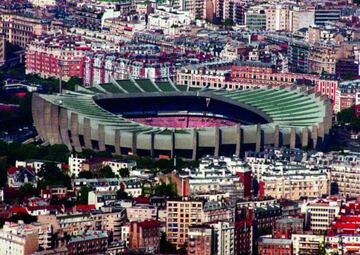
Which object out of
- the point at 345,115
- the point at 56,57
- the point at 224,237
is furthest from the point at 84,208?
the point at 56,57

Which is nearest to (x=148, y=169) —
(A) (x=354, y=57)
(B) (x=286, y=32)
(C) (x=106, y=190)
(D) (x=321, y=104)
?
(C) (x=106, y=190)

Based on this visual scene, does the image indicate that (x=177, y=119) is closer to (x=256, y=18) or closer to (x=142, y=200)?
(x=142, y=200)

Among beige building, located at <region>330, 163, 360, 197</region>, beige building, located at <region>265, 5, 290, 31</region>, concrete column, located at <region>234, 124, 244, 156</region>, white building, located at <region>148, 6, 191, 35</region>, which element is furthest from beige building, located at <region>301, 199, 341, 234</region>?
beige building, located at <region>265, 5, 290, 31</region>

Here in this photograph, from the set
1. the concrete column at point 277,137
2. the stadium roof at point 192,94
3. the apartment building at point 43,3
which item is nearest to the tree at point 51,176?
the stadium roof at point 192,94

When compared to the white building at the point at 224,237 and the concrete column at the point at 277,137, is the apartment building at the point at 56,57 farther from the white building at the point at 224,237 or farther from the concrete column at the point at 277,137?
the white building at the point at 224,237

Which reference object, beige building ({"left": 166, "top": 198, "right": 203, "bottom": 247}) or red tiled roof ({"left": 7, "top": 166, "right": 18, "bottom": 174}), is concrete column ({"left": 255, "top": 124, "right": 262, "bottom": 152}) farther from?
beige building ({"left": 166, "top": 198, "right": 203, "bottom": 247})

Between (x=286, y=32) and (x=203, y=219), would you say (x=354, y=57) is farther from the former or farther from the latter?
(x=203, y=219)
